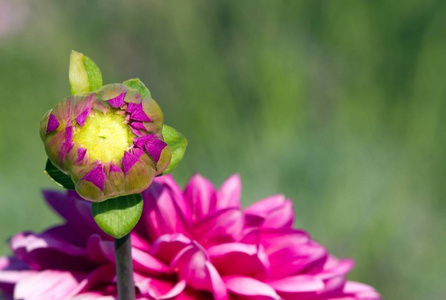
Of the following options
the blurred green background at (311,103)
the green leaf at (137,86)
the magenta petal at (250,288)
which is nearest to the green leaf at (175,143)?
the green leaf at (137,86)

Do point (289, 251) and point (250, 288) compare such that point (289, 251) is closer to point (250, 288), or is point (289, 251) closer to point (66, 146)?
point (250, 288)

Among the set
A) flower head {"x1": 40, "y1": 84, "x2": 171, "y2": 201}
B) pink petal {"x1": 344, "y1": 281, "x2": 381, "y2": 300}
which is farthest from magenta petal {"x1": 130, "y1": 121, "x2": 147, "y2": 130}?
pink petal {"x1": 344, "y1": 281, "x2": 381, "y2": 300}

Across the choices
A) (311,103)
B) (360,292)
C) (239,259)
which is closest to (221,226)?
(239,259)

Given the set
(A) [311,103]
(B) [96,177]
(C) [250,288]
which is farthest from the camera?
(A) [311,103]

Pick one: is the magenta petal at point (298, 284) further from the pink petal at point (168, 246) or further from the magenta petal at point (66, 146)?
the magenta petal at point (66, 146)

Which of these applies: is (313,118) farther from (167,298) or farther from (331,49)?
(167,298)

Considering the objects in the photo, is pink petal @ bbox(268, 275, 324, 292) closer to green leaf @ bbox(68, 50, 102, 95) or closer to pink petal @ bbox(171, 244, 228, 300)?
pink petal @ bbox(171, 244, 228, 300)

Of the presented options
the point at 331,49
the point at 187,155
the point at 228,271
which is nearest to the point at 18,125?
the point at 187,155
